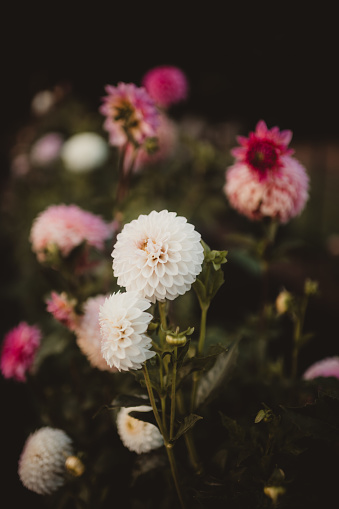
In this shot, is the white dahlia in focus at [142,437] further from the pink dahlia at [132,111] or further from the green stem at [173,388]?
the pink dahlia at [132,111]

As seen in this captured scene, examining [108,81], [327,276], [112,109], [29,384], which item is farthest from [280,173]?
[108,81]

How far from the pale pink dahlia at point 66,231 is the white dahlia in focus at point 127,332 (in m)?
0.46

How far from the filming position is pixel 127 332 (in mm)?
624

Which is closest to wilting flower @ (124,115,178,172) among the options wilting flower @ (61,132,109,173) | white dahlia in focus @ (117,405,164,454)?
wilting flower @ (61,132,109,173)

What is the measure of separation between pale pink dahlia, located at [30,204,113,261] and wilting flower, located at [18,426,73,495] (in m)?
0.44

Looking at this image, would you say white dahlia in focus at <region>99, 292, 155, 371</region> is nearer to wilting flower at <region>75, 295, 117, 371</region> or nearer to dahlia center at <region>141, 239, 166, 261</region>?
dahlia center at <region>141, 239, 166, 261</region>

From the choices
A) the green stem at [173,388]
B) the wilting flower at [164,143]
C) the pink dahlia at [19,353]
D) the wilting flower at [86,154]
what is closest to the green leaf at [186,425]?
the green stem at [173,388]

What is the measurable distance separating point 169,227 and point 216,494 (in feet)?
1.55

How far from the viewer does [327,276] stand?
91.9 inches

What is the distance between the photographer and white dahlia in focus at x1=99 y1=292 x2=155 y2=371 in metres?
0.62

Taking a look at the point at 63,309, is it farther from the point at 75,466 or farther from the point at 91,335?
the point at 75,466

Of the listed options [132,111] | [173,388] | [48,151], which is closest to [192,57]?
[48,151]

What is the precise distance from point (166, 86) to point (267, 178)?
32.0 inches

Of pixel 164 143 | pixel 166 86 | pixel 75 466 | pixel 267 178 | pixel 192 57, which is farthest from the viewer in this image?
pixel 192 57
